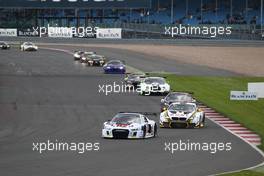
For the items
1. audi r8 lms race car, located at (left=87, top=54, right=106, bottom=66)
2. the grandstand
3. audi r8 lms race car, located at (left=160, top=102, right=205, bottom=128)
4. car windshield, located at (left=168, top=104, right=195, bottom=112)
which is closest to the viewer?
audi r8 lms race car, located at (left=160, top=102, right=205, bottom=128)

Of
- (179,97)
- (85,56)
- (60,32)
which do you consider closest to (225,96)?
(179,97)

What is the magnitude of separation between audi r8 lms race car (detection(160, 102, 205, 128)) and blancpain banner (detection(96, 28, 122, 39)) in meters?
86.0

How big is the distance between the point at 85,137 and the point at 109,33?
92.5m

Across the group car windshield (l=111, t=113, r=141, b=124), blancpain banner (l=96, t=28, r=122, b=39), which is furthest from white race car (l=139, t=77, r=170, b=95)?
blancpain banner (l=96, t=28, r=122, b=39)

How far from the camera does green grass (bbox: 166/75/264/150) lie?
130 ft

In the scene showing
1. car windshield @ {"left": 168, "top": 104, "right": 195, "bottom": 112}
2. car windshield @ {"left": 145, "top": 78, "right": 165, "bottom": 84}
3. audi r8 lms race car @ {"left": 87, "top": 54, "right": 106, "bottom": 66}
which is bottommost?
audi r8 lms race car @ {"left": 87, "top": 54, "right": 106, "bottom": 66}

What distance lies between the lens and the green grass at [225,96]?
39588mm

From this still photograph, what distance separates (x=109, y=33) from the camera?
404 feet

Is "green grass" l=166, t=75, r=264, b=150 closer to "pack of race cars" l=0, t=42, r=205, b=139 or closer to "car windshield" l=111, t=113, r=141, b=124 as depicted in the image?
"pack of race cars" l=0, t=42, r=205, b=139

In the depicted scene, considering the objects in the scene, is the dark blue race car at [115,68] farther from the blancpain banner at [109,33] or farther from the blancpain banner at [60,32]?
the blancpain banner at [60,32]

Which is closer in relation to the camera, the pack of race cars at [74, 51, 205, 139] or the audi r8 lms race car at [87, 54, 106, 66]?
the pack of race cars at [74, 51, 205, 139]

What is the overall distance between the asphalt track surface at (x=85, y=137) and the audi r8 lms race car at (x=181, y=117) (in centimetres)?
72

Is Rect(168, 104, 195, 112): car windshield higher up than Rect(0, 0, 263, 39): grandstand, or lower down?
lower down

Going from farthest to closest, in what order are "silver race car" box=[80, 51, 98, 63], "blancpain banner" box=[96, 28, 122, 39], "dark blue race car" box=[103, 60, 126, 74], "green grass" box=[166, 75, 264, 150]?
1. "blancpain banner" box=[96, 28, 122, 39]
2. "silver race car" box=[80, 51, 98, 63]
3. "dark blue race car" box=[103, 60, 126, 74]
4. "green grass" box=[166, 75, 264, 150]
